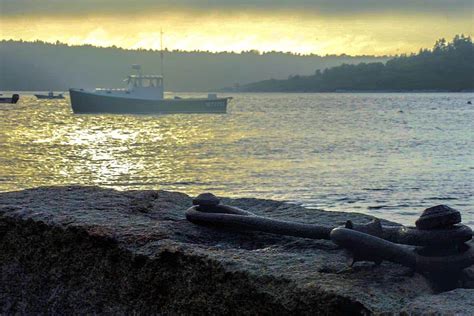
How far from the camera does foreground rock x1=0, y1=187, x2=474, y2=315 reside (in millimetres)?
2477

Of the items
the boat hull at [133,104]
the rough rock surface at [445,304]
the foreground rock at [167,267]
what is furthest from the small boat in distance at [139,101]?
the rough rock surface at [445,304]

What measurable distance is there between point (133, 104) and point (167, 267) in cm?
7639

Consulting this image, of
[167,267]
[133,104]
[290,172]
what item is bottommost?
[133,104]

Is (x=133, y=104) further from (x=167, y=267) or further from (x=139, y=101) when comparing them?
(x=167, y=267)

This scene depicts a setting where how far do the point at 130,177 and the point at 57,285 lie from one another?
51.5 ft

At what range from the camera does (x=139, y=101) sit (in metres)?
76.9

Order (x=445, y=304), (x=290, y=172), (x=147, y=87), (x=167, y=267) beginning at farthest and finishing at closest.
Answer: (x=147, y=87) < (x=290, y=172) < (x=167, y=267) < (x=445, y=304)

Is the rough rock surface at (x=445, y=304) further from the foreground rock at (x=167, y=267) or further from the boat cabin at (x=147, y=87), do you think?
the boat cabin at (x=147, y=87)

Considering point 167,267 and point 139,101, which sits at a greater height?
point 167,267

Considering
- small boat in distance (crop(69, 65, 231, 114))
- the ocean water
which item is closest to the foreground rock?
the ocean water

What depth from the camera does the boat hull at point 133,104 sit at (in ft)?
255

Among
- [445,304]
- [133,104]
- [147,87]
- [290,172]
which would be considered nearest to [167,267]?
[445,304]

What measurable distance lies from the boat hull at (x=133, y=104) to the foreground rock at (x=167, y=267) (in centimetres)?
7317

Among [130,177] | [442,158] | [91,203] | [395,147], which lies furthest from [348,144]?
[91,203]
